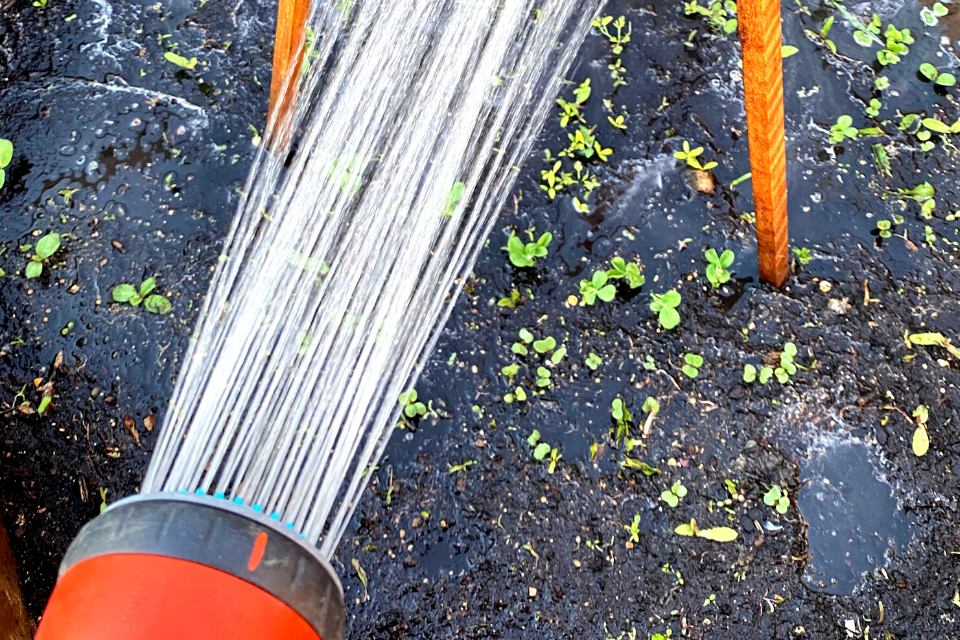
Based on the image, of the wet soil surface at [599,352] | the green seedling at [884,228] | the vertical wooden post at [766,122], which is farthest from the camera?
the green seedling at [884,228]

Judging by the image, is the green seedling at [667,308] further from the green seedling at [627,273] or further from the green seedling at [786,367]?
the green seedling at [786,367]

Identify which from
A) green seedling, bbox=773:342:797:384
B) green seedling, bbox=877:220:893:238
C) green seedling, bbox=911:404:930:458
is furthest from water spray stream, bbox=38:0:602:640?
green seedling, bbox=911:404:930:458

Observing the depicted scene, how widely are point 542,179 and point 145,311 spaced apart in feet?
3.91

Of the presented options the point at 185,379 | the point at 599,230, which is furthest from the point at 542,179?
the point at 185,379

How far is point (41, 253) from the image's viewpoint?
184 centimetres

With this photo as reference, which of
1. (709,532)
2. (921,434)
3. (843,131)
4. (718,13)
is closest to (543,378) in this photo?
(709,532)

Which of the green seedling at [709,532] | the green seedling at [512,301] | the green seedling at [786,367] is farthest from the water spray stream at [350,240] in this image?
the green seedling at [786,367]

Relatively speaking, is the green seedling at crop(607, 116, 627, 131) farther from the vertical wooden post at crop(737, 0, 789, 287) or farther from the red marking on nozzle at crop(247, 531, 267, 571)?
the red marking on nozzle at crop(247, 531, 267, 571)

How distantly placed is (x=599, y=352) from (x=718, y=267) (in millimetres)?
434

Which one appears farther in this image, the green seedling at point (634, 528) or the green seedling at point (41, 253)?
the green seedling at point (41, 253)

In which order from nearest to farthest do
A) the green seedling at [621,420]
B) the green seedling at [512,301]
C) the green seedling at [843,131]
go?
the green seedling at [621,420], the green seedling at [512,301], the green seedling at [843,131]

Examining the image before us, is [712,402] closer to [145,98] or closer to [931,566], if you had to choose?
[931,566]

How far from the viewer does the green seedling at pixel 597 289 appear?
1.84 metres

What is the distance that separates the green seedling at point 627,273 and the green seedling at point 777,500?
0.65 metres
